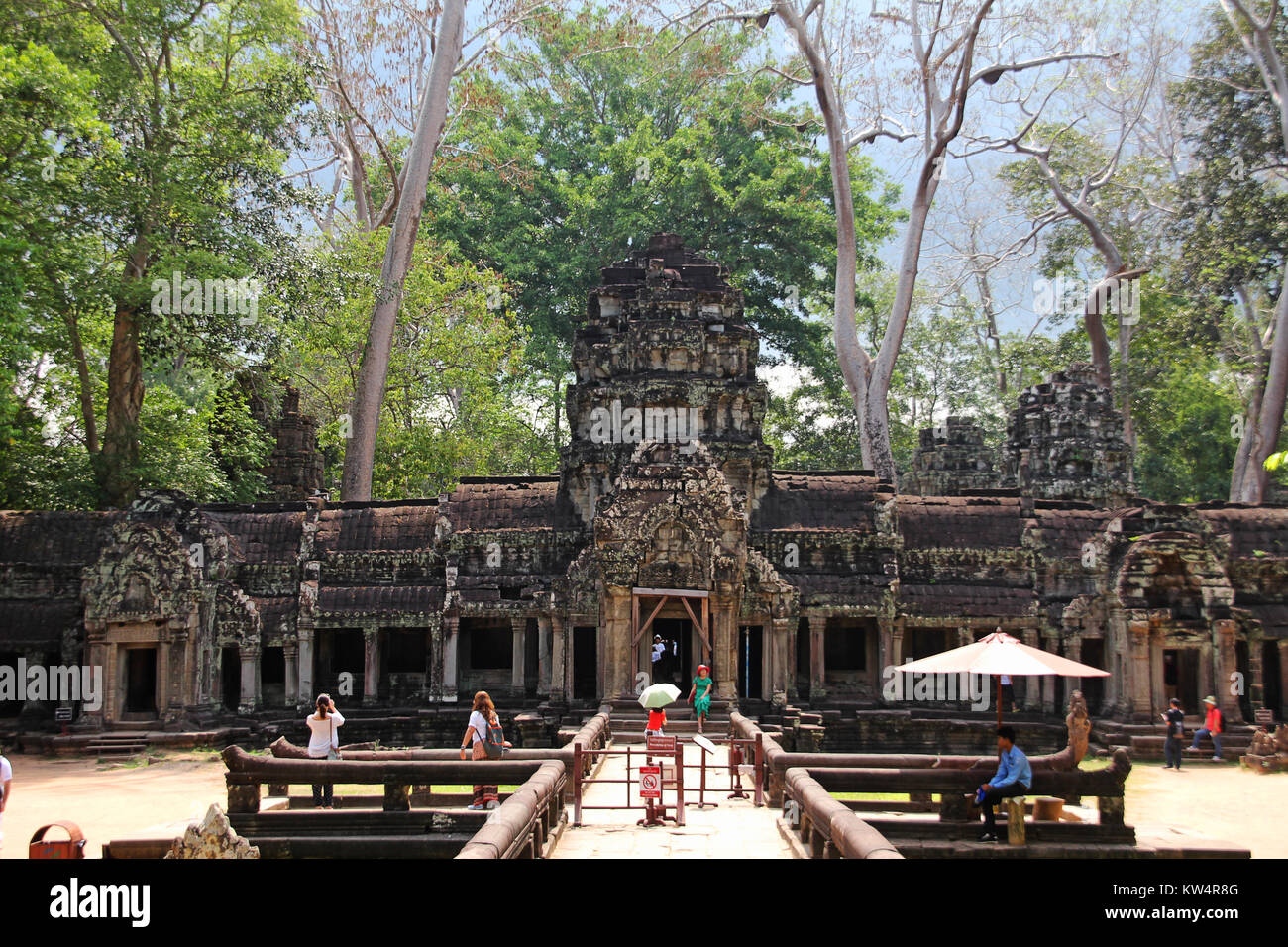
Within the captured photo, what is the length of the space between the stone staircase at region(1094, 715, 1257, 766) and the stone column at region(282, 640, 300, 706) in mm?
16097

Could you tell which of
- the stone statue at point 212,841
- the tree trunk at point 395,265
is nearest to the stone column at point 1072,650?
the tree trunk at point 395,265

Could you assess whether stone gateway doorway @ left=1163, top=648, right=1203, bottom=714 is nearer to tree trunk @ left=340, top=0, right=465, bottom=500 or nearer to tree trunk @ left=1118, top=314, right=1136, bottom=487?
tree trunk @ left=1118, top=314, right=1136, bottom=487

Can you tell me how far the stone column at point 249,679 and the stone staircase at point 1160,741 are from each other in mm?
16773

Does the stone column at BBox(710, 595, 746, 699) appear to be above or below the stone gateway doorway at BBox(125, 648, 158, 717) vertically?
above

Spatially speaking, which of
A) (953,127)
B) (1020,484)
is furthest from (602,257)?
(1020,484)

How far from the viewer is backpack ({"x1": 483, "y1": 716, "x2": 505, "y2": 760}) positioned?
13.0 m

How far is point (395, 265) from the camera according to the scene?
30578 millimetres

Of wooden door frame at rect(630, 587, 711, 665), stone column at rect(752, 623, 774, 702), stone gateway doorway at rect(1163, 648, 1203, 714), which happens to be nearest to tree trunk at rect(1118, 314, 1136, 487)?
stone gateway doorway at rect(1163, 648, 1203, 714)

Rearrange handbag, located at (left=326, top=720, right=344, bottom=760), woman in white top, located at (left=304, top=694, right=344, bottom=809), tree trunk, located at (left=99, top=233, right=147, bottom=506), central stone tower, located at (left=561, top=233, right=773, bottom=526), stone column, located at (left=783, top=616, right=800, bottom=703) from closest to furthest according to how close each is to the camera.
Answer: woman in white top, located at (left=304, top=694, right=344, bottom=809), handbag, located at (left=326, top=720, right=344, bottom=760), stone column, located at (left=783, top=616, right=800, bottom=703), central stone tower, located at (left=561, top=233, right=773, bottom=526), tree trunk, located at (left=99, top=233, right=147, bottom=506)

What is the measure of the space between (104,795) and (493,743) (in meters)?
7.41

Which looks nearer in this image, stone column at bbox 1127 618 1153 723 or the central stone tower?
stone column at bbox 1127 618 1153 723

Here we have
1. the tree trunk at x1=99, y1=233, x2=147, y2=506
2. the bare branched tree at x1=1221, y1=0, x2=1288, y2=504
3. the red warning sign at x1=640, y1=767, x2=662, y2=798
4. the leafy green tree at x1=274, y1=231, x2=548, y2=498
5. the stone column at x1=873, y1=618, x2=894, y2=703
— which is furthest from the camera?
the leafy green tree at x1=274, y1=231, x2=548, y2=498

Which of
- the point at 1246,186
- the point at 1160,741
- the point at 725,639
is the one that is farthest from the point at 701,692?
the point at 1246,186

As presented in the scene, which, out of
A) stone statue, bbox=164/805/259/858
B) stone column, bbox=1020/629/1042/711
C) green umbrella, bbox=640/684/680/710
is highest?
green umbrella, bbox=640/684/680/710
